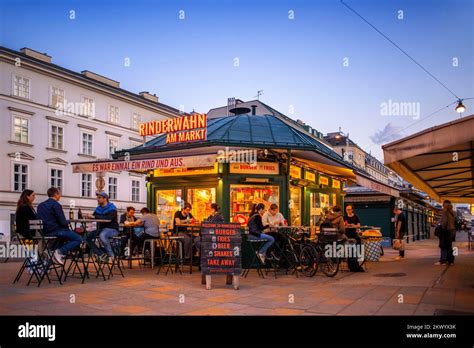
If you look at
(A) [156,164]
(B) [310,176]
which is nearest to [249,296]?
(A) [156,164]

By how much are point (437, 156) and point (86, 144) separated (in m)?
32.0

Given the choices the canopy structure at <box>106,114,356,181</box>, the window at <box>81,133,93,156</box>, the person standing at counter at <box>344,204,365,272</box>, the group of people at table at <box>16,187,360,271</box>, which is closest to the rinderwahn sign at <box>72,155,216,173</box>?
the canopy structure at <box>106,114,356,181</box>

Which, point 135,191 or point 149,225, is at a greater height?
point 135,191

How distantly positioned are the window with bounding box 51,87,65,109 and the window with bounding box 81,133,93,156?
3142mm

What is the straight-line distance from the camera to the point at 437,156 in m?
9.28

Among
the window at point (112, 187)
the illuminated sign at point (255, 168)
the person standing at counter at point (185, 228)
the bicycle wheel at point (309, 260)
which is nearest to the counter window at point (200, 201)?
the person standing at counter at point (185, 228)

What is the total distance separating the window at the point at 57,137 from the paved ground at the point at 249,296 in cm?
2598

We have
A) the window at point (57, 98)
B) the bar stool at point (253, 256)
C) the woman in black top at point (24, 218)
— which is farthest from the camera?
the window at point (57, 98)

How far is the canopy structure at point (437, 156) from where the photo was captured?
666 cm

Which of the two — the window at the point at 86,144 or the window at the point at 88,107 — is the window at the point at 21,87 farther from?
the window at the point at 86,144

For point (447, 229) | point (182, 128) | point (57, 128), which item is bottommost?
point (447, 229)

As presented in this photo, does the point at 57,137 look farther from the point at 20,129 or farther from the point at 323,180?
the point at 323,180

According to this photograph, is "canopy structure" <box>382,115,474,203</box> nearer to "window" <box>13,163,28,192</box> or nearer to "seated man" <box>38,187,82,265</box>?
"seated man" <box>38,187,82,265</box>

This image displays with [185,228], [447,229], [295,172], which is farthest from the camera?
[295,172]
